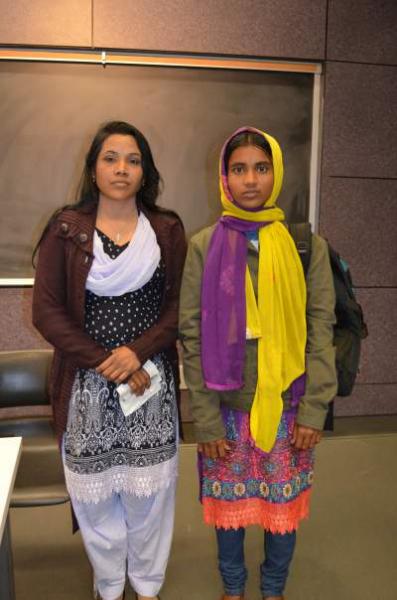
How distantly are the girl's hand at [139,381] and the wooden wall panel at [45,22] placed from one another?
212 centimetres

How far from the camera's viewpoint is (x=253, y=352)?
4.72ft

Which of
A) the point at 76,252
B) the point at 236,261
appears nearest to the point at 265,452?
the point at 236,261

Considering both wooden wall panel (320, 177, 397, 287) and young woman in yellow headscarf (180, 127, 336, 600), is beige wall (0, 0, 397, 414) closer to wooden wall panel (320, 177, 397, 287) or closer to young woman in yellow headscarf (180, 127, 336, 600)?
wooden wall panel (320, 177, 397, 287)

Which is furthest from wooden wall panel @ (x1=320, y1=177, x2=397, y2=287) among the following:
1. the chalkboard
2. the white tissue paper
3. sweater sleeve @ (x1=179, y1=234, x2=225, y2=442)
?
the white tissue paper

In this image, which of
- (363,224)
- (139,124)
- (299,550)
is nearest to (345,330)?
(299,550)

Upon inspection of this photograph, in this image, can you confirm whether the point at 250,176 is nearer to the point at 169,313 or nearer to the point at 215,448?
the point at 169,313

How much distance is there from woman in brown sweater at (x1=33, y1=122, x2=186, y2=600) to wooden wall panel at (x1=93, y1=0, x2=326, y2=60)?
1687 mm

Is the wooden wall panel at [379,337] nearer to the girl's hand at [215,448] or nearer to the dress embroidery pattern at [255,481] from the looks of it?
the dress embroidery pattern at [255,481]

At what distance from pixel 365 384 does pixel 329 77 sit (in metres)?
1.86

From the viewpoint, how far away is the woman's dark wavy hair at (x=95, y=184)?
1404mm

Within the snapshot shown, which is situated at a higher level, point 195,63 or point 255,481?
point 195,63

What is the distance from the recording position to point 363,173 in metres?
3.12

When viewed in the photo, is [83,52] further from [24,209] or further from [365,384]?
[365,384]

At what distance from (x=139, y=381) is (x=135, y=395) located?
0.05 metres
